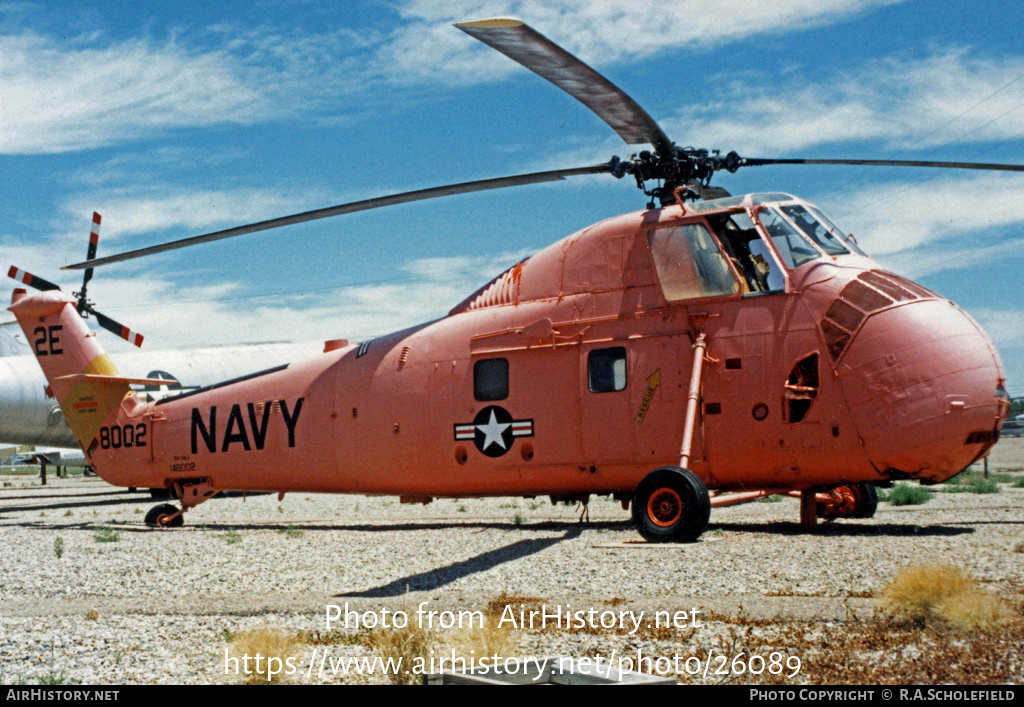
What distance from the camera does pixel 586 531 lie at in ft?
45.9

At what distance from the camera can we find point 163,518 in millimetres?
17281

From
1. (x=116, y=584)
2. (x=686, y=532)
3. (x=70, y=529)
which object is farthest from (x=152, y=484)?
(x=686, y=532)

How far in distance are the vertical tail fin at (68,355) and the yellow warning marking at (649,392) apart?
11068 mm

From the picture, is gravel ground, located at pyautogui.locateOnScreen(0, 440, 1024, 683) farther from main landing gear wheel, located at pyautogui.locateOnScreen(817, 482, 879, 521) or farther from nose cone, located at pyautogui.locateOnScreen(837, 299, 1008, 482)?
nose cone, located at pyautogui.locateOnScreen(837, 299, 1008, 482)

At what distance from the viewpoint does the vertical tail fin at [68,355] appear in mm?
18359

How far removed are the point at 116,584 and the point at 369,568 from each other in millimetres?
2787

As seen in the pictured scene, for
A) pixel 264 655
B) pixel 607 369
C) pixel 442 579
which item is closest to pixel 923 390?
pixel 607 369

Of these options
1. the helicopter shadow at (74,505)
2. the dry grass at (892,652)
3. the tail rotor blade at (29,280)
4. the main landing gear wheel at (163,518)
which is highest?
the tail rotor blade at (29,280)

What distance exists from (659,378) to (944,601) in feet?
19.7

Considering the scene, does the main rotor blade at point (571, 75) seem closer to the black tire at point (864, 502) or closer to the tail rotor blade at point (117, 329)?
the black tire at point (864, 502)

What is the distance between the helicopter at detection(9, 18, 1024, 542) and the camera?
10609 millimetres

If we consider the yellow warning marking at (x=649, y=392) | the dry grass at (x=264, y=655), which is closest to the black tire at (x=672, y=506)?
the yellow warning marking at (x=649, y=392)

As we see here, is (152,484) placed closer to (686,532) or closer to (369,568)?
(369,568)

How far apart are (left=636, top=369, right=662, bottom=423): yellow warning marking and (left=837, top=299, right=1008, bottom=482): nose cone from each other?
2.34 meters
